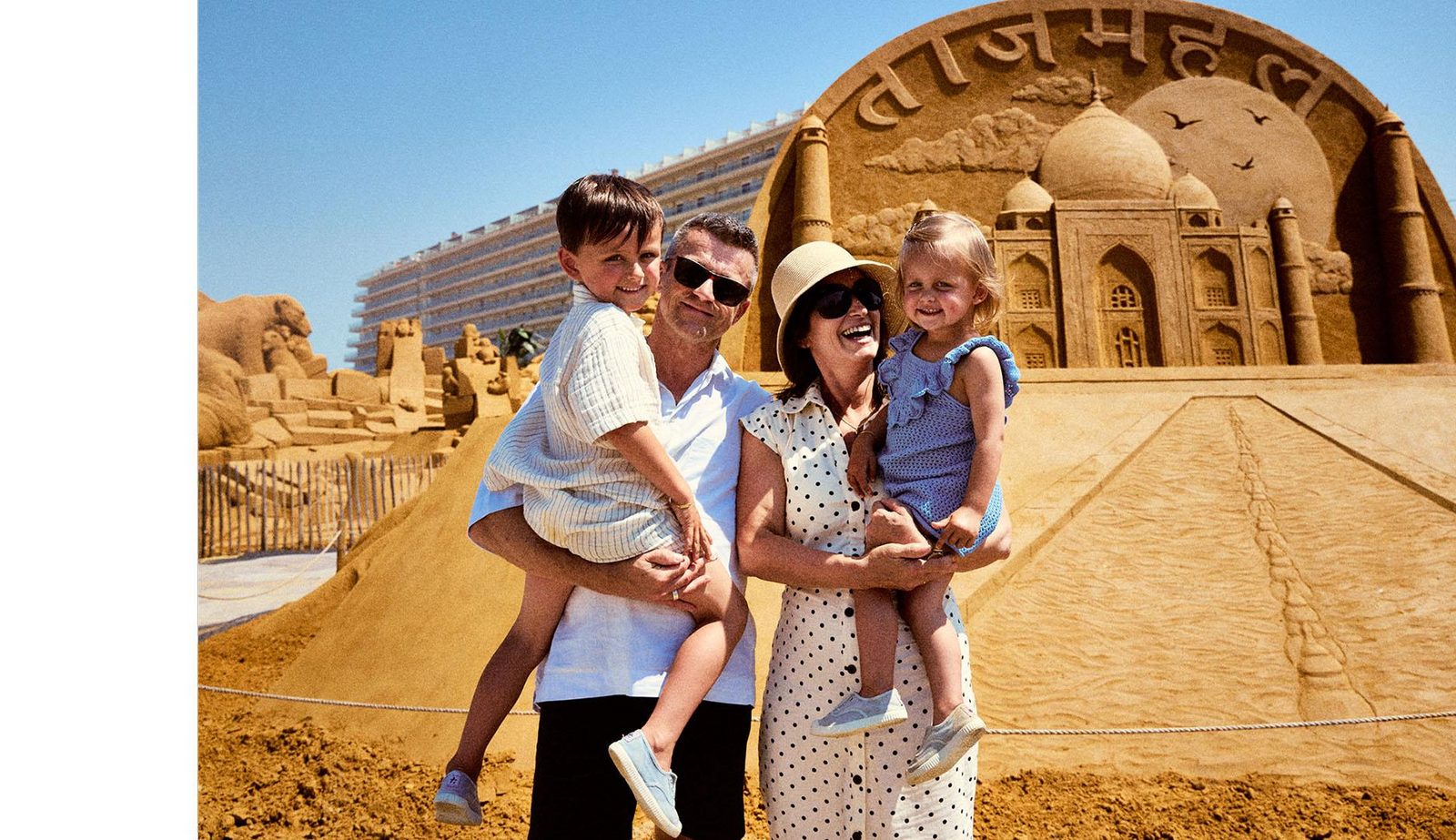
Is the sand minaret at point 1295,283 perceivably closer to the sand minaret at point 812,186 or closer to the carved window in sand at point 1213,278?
the carved window in sand at point 1213,278

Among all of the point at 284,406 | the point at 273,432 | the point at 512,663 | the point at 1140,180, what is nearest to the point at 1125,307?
the point at 1140,180

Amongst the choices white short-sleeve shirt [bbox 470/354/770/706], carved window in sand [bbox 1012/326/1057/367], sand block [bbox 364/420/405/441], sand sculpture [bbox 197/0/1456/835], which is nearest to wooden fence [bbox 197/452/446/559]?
sand sculpture [bbox 197/0/1456/835]

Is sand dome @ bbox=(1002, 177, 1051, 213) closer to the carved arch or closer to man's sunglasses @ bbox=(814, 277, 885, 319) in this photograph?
the carved arch

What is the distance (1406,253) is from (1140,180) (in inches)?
138

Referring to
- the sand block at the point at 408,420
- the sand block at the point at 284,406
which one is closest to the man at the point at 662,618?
the sand block at the point at 408,420

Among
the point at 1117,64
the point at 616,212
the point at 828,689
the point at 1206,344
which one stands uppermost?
the point at 1117,64

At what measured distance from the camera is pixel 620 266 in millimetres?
2270

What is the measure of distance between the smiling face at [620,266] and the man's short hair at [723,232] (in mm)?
94

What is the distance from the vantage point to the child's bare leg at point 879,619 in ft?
7.27

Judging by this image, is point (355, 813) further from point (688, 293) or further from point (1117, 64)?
point (1117, 64)

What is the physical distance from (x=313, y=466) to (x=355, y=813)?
13468mm

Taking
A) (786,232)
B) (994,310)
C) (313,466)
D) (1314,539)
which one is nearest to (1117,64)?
(786,232)

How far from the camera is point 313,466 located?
16.5 meters

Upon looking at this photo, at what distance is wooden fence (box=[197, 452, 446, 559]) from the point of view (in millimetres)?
13914
